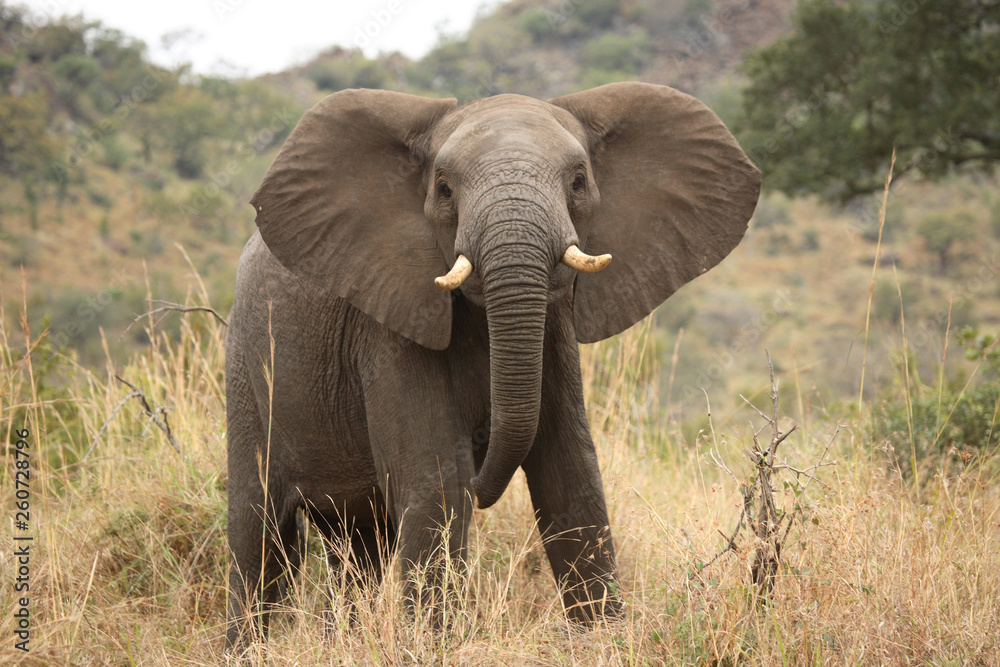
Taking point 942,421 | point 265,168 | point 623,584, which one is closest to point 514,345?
point 623,584

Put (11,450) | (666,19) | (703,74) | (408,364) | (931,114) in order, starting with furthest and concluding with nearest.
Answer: (666,19)
(703,74)
(931,114)
(11,450)
(408,364)

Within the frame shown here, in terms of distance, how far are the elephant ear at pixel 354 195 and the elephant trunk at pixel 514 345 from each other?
1.93 ft

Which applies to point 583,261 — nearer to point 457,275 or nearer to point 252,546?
point 457,275

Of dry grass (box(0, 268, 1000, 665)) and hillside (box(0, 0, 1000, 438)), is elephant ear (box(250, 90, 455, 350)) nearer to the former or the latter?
dry grass (box(0, 268, 1000, 665))

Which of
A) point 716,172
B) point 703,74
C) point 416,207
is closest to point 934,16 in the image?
point 716,172

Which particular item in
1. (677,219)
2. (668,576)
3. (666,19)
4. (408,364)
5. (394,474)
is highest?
(666,19)

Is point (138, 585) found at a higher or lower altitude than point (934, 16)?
lower

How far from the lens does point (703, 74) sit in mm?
58719

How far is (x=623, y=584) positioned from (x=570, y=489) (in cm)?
90

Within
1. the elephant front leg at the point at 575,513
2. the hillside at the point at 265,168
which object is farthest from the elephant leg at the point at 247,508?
the hillside at the point at 265,168

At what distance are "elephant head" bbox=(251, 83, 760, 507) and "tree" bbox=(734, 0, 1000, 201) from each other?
847 centimetres

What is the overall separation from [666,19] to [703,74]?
7265 mm

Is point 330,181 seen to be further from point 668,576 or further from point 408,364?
point 668,576

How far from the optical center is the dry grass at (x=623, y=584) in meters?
3.20
